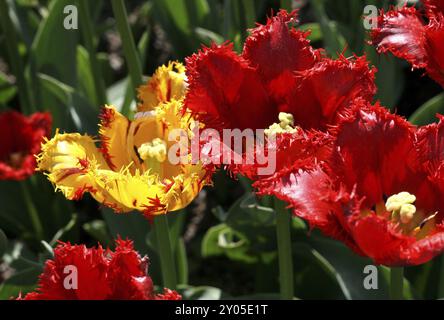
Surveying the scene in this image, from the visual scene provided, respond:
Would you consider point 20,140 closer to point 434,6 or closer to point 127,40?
point 127,40

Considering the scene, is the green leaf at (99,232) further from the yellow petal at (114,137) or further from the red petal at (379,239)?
the red petal at (379,239)

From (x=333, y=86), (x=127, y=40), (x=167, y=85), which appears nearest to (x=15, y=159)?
(x=127, y=40)

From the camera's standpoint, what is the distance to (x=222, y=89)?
1.61m

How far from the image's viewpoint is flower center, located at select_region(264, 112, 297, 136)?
5.19 feet

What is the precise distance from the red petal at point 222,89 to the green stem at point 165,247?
0.83 feet

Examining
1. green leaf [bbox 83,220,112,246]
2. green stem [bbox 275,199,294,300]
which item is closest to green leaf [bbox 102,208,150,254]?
green leaf [bbox 83,220,112,246]

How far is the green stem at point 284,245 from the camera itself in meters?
1.62

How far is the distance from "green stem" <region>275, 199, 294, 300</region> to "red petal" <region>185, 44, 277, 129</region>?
19cm

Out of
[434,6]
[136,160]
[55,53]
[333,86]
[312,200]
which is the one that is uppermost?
[55,53]

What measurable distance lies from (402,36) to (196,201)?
1332mm

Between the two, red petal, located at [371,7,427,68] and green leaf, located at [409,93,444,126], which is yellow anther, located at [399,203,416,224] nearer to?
red petal, located at [371,7,427,68]

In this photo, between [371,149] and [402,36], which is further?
[402,36]

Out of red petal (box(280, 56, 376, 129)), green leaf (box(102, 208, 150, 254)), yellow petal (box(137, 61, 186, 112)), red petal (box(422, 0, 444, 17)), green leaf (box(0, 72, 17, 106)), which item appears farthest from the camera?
green leaf (box(0, 72, 17, 106))

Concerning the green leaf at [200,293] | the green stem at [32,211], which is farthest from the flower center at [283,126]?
the green stem at [32,211]
